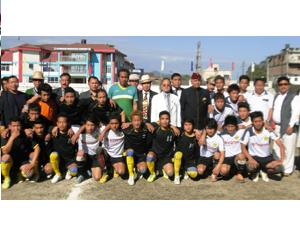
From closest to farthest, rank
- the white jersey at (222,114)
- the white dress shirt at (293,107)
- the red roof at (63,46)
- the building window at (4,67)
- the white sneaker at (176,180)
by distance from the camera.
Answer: the white sneaker at (176,180) < the white dress shirt at (293,107) < the white jersey at (222,114) < the building window at (4,67) < the red roof at (63,46)

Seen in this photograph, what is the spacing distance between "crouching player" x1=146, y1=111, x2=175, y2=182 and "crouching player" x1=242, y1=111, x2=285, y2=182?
3.95 feet

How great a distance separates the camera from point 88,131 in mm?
5047

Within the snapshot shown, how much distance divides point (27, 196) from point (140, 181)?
1650mm


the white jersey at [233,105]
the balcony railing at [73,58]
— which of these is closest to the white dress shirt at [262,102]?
the white jersey at [233,105]

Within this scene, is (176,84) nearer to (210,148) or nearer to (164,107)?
(164,107)

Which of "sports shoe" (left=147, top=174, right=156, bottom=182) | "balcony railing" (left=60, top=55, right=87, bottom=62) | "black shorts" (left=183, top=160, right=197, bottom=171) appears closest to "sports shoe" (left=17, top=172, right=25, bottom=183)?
"sports shoe" (left=147, top=174, right=156, bottom=182)

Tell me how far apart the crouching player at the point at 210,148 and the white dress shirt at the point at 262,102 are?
0.93 meters

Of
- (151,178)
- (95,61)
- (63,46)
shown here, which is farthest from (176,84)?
(63,46)

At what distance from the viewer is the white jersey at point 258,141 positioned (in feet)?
16.9

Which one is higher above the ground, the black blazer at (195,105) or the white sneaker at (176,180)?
the black blazer at (195,105)

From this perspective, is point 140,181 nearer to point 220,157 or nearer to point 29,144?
point 220,157

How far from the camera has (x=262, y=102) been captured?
5.57 meters

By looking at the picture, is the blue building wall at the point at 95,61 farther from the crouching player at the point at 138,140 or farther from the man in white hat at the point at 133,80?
the crouching player at the point at 138,140
